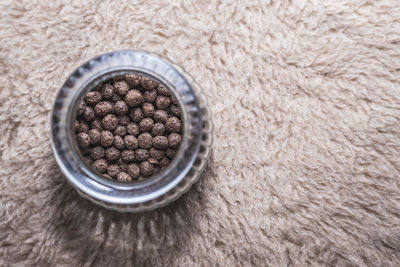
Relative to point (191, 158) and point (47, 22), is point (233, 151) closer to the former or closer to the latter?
point (191, 158)

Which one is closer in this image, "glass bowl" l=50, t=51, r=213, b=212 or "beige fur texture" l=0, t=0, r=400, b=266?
"glass bowl" l=50, t=51, r=213, b=212

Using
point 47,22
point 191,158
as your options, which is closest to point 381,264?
point 191,158

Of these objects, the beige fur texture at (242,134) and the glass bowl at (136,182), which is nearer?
the glass bowl at (136,182)
